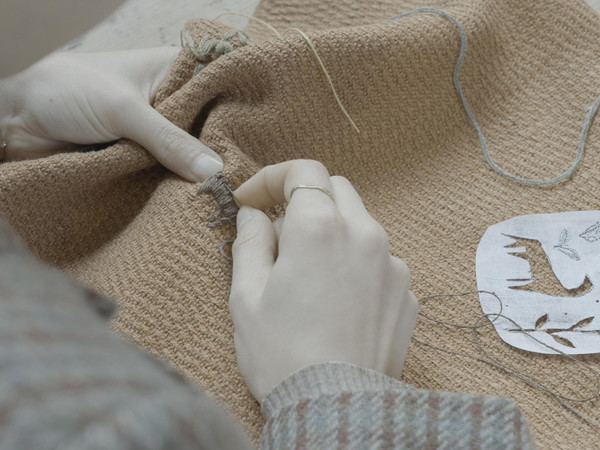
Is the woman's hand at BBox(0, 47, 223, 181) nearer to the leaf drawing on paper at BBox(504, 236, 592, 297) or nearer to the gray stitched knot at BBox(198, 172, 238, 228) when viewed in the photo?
the gray stitched knot at BBox(198, 172, 238, 228)

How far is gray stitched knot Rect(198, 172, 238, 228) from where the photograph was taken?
67 cm

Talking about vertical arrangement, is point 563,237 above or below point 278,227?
below

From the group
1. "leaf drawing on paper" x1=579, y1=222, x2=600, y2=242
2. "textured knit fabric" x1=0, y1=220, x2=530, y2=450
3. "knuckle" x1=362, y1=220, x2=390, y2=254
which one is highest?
"textured knit fabric" x1=0, y1=220, x2=530, y2=450

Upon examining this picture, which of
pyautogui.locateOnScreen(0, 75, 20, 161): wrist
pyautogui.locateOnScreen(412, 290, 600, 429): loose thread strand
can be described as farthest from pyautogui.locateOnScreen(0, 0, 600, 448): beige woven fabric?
pyautogui.locateOnScreen(0, 75, 20, 161): wrist

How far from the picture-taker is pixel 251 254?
59cm

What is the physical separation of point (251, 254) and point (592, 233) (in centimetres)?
44

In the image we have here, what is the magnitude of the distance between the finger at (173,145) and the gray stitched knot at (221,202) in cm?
2

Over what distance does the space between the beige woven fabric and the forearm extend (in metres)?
0.16

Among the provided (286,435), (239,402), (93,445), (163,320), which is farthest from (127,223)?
(93,445)

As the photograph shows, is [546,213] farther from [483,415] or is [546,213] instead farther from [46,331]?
[46,331]

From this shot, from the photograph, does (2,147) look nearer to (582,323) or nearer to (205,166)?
(205,166)

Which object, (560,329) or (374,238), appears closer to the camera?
(374,238)

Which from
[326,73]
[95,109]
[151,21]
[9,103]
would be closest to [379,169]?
[326,73]

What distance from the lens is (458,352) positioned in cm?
68
